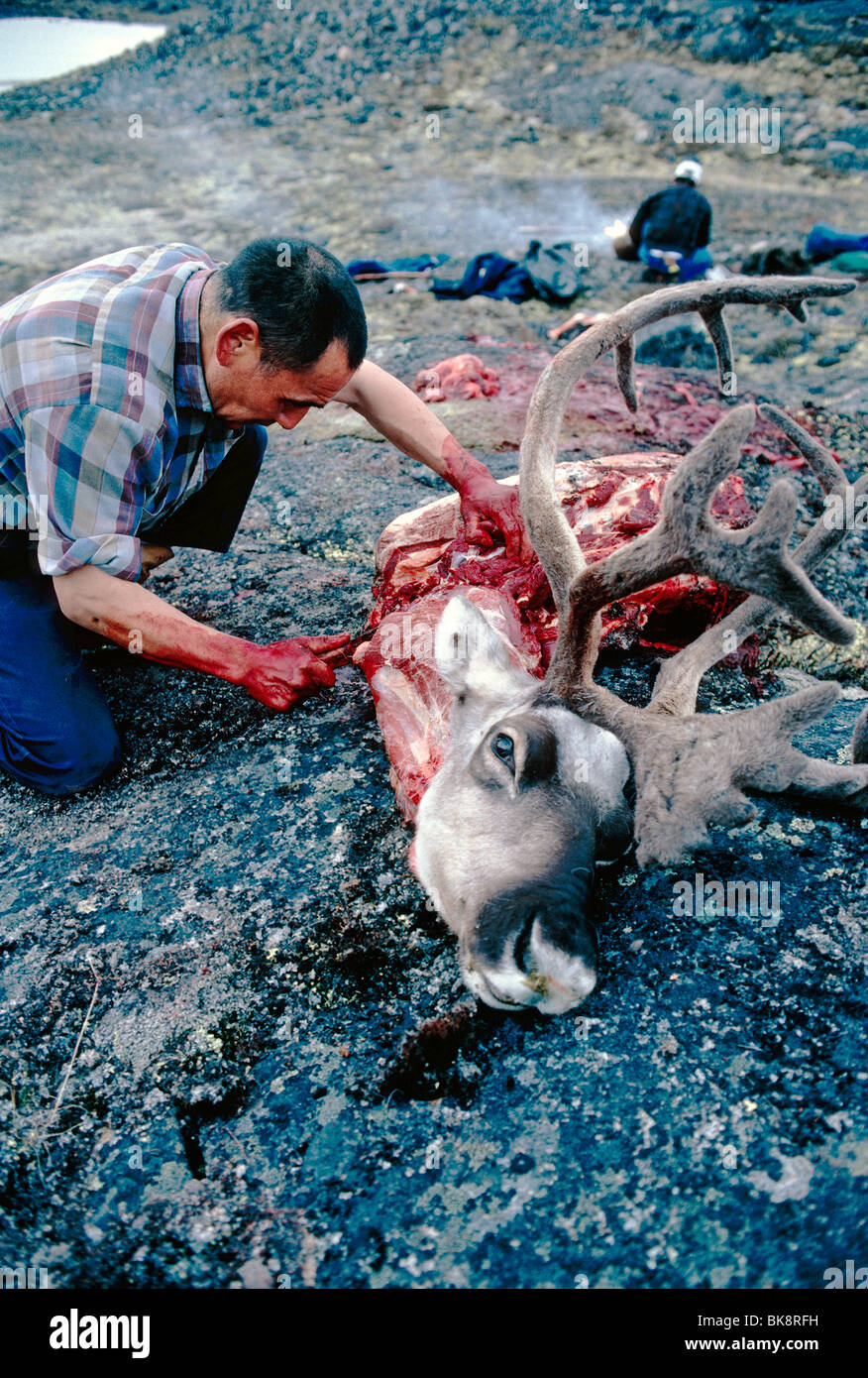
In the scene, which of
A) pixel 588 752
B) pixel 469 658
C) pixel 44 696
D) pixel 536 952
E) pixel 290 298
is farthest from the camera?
pixel 44 696

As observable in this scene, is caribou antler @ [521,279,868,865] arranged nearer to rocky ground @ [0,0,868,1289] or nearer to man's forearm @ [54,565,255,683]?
rocky ground @ [0,0,868,1289]

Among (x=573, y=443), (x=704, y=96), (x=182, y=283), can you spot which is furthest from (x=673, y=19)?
(x=182, y=283)

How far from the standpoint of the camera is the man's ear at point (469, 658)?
2.98 metres

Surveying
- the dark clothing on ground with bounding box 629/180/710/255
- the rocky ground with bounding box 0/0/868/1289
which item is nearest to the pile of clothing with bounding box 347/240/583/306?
the dark clothing on ground with bounding box 629/180/710/255

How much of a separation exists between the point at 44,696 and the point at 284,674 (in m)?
1.12

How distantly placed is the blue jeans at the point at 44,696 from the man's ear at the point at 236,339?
3.98 feet

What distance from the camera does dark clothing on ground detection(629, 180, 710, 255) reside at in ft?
31.6

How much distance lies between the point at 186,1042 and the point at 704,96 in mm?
18930

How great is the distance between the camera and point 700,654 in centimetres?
300

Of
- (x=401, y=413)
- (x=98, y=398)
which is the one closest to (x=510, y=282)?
(x=401, y=413)

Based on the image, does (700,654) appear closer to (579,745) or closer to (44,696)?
(579,745)

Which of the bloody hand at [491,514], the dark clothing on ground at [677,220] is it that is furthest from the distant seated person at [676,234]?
the bloody hand at [491,514]

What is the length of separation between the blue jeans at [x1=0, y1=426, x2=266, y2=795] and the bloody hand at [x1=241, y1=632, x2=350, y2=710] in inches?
30.1
